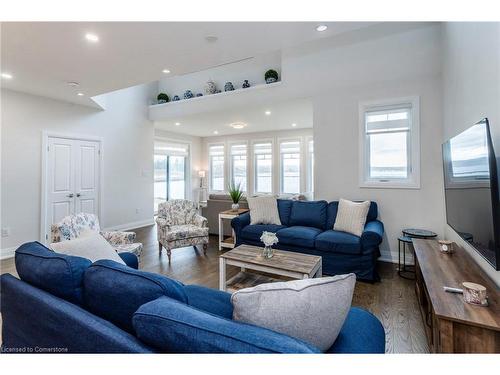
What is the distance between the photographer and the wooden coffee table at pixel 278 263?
2338 mm

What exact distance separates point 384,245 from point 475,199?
98.7 inches

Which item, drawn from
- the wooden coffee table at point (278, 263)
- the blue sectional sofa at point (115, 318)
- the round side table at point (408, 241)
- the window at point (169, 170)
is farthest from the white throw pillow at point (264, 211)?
the window at point (169, 170)

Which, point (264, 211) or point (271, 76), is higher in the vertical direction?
point (271, 76)

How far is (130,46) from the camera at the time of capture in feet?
9.21

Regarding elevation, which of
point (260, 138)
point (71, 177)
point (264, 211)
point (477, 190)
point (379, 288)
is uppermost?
point (260, 138)

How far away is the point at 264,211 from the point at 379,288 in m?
1.84

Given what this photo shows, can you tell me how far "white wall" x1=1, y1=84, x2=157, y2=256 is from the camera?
417cm

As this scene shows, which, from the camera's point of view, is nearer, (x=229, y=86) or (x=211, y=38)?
(x=211, y=38)

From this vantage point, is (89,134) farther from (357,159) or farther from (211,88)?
(357,159)

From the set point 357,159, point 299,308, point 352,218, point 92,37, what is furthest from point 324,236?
point 92,37

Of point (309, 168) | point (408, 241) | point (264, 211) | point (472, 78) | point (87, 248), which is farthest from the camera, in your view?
point (309, 168)

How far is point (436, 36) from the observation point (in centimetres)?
350

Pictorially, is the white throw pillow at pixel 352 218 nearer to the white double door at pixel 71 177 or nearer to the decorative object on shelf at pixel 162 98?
the white double door at pixel 71 177
